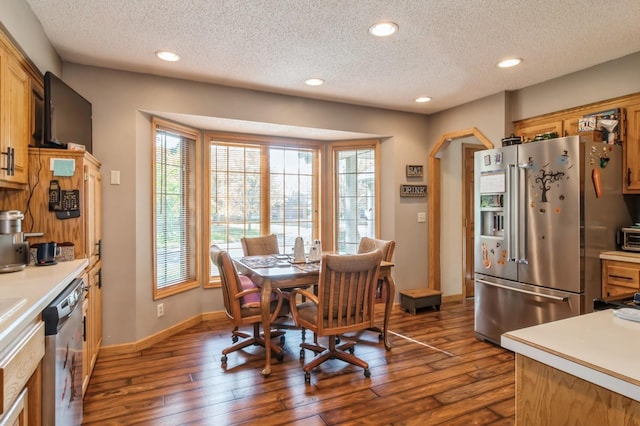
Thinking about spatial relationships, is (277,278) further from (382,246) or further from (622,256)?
(622,256)

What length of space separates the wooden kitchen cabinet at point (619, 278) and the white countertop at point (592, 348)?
6.07ft

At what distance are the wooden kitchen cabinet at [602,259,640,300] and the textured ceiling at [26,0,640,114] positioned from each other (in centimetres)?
166

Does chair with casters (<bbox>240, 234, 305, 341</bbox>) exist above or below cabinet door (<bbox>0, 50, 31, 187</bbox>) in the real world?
below

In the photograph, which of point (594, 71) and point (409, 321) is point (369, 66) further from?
point (409, 321)

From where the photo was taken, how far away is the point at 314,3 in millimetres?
2160

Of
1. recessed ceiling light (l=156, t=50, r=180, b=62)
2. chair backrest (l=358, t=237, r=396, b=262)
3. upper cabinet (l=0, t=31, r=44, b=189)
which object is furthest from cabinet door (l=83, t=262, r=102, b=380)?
chair backrest (l=358, t=237, r=396, b=262)

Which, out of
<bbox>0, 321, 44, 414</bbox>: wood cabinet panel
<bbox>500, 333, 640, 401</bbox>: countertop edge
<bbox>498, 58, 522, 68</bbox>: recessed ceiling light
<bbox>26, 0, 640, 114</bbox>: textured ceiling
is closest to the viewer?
<bbox>500, 333, 640, 401</bbox>: countertop edge

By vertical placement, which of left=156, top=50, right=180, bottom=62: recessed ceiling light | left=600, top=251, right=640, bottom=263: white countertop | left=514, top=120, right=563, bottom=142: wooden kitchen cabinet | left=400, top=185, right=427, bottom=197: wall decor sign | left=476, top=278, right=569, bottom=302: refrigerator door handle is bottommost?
left=476, top=278, right=569, bottom=302: refrigerator door handle

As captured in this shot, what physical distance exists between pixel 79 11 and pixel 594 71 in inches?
157

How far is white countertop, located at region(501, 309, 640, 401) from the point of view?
32.2 inches

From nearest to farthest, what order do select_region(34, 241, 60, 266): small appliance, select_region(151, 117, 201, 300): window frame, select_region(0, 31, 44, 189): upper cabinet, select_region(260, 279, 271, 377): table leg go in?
select_region(0, 31, 44, 189): upper cabinet
select_region(34, 241, 60, 266): small appliance
select_region(260, 279, 271, 377): table leg
select_region(151, 117, 201, 300): window frame

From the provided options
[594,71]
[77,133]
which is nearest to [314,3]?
[77,133]

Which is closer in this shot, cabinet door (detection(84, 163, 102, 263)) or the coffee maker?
the coffee maker

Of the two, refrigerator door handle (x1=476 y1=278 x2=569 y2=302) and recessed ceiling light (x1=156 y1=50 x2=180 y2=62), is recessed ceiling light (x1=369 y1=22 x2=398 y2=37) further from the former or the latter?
refrigerator door handle (x1=476 y1=278 x2=569 y2=302)
